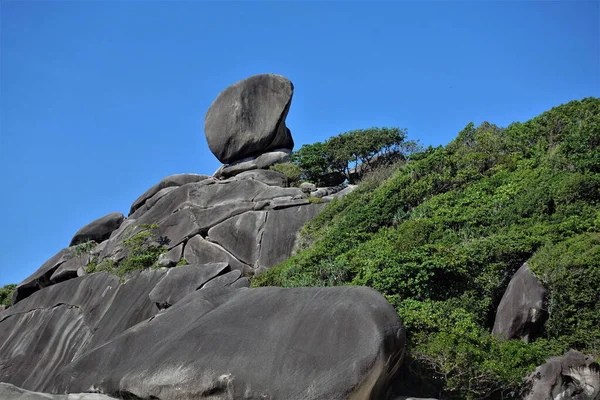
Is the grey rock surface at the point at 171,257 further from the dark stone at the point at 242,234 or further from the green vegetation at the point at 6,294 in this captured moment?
the green vegetation at the point at 6,294

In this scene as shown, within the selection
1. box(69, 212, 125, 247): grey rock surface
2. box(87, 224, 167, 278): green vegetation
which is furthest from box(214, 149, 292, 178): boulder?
box(87, 224, 167, 278): green vegetation

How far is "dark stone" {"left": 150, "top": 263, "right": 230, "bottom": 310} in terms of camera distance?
2092 cm

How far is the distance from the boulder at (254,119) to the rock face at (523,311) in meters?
17.7

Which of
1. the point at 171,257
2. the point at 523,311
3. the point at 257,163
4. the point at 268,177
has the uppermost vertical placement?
the point at 257,163

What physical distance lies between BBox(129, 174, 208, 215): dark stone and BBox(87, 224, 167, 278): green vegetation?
523 cm

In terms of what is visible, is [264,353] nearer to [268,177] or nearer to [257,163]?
[268,177]

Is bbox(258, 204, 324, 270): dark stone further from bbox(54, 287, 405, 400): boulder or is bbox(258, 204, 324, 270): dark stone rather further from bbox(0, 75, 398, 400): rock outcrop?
bbox(54, 287, 405, 400): boulder

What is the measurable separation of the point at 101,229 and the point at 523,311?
20812 mm

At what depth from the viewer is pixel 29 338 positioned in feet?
84.7

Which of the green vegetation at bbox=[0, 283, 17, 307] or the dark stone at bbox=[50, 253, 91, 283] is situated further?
the green vegetation at bbox=[0, 283, 17, 307]

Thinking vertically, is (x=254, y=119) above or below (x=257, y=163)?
above

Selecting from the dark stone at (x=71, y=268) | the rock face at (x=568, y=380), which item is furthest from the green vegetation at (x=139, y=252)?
the rock face at (x=568, y=380)

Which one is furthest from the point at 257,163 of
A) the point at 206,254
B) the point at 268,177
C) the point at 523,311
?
the point at 523,311

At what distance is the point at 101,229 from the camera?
102 feet
